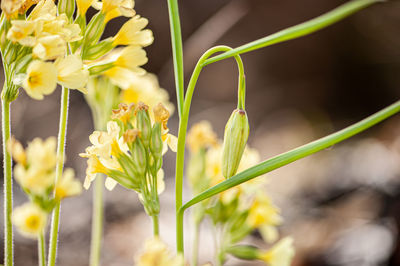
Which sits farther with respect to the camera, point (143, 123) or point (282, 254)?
point (282, 254)

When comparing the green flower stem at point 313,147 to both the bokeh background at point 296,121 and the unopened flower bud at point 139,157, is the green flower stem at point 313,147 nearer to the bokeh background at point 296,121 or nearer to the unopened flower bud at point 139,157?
the unopened flower bud at point 139,157

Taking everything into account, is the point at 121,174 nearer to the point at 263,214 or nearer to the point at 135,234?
the point at 263,214

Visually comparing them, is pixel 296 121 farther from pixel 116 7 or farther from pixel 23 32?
pixel 23 32

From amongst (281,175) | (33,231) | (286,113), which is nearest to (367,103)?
(286,113)


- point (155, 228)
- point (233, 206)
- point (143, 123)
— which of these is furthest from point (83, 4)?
point (233, 206)

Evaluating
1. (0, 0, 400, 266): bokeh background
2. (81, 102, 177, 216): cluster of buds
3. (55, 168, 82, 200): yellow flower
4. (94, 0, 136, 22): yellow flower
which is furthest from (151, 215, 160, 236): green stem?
(0, 0, 400, 266): bokeh background

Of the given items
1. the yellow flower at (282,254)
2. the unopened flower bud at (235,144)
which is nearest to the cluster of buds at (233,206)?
the yellow flower at (282,254)

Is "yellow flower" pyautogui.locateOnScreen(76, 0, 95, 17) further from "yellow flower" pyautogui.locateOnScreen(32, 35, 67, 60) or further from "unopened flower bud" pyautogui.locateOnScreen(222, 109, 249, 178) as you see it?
"unopened flower bud" pyautogui.locateOnScreen(222, 109, 249, 178)
